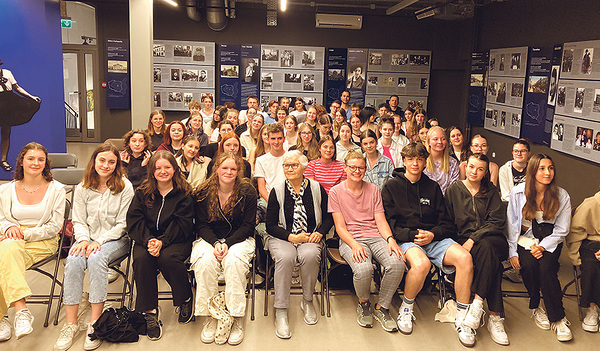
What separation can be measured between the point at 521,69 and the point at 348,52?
14.5ft

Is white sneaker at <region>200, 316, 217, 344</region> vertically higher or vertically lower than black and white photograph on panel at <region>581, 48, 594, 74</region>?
lower

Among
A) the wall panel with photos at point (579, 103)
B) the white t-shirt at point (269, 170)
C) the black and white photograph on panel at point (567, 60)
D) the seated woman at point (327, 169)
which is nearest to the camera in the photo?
the seated woman at point (327, 169)

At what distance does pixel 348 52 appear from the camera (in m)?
12.5

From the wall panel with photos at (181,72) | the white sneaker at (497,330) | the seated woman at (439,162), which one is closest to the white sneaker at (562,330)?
the white sneaker at (497,330)

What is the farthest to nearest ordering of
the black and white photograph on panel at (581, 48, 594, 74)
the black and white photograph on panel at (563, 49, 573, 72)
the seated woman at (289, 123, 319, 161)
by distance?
the black and white photograph on panel at (563, 49, 573, 72) < the black and white photograph on panel at (581, 48, 594, 74) < the seated woman at (289, 123, 319, 161)

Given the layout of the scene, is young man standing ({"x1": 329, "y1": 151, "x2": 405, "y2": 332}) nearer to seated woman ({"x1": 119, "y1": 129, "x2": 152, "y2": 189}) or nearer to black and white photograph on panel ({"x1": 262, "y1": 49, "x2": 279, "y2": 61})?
seated woman ({"x1": 119, "y1": 129, "x2": 152, "y2": 189})

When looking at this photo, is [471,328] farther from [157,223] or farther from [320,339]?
[157,223]

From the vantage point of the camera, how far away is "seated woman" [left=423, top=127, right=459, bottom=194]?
4969mm

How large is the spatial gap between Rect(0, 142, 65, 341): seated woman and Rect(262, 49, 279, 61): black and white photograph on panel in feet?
29.3

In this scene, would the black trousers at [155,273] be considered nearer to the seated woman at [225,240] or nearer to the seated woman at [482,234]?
the seated woman at [225,240]

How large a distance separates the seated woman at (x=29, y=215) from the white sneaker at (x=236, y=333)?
4.72 ft

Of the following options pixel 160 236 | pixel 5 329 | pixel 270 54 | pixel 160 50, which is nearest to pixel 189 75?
pixel 160 50

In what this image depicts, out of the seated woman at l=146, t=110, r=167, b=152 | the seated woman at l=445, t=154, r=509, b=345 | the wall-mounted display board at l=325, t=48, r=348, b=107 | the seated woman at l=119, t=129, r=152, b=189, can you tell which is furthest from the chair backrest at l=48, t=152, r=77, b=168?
the wall-mounted display board at l=325, t=48, r=348, b=107

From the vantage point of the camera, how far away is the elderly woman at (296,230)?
3.93 metres
